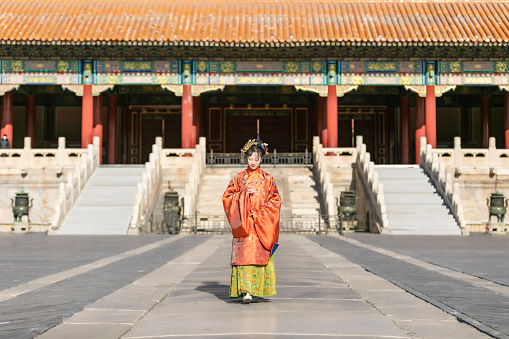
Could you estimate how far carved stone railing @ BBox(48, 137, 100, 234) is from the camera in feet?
67.1

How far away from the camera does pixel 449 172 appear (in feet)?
77.8

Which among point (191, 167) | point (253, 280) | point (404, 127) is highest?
point (404, 127)

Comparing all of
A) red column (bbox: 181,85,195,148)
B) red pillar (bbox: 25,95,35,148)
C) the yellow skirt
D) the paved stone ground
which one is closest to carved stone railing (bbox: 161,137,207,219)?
red column (bbox: 181,85,195,148)

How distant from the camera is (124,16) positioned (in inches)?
1149

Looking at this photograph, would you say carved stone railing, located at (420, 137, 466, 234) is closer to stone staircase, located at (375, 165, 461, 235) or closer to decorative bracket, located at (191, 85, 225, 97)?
stone staircase, located at (375, 165, 461, 235)

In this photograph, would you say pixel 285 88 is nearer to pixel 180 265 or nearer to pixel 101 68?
pixel 101 68

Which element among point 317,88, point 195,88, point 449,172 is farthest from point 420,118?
point 195,88

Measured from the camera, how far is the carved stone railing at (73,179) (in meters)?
20.4

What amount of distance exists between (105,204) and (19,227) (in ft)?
8.31

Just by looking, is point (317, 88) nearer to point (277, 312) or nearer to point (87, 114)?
point (87, 114)

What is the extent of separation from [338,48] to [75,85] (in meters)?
9.55

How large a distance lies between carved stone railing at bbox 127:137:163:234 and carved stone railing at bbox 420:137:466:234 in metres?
8.24

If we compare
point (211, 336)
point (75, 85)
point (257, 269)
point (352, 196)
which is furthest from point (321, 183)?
point (211, 336)

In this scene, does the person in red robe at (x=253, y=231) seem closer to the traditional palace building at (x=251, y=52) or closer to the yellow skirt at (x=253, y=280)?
the yellow skirt at (x=253, y=280)
